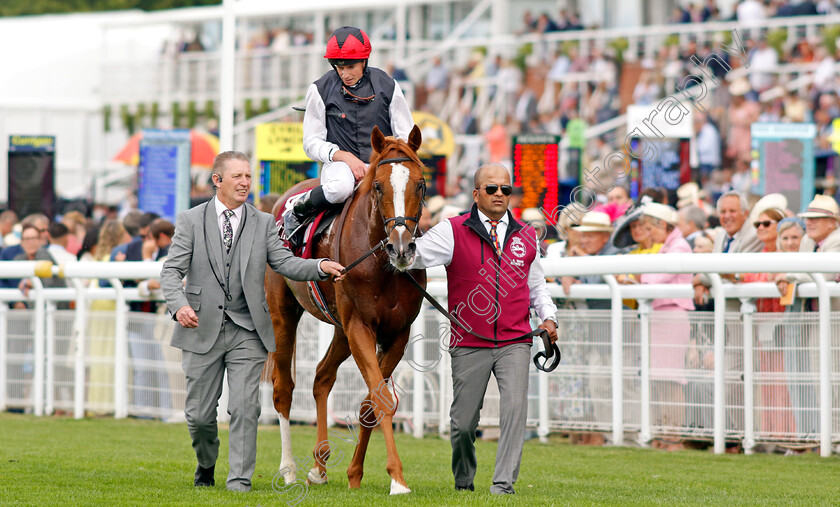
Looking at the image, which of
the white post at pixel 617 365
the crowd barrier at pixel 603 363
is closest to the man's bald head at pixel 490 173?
the crowd barrier at pixel 603 363

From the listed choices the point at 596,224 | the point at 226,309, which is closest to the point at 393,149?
the point at 226,309

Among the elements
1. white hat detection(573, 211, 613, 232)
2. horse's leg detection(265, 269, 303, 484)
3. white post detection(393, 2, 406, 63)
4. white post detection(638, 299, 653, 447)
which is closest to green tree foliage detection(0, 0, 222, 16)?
white post detection(393, 2, 406, 63)

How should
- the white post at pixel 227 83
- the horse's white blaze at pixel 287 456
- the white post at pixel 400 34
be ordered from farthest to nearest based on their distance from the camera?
the white post at pixel 400 34, the white post at pixel 227 83, the horse's white blaze at pixel 287 456

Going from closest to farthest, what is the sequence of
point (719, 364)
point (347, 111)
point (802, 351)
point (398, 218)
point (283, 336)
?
point (398, 218), point (347, 111), point (283, 336), point (802, 351), point (719, 364)

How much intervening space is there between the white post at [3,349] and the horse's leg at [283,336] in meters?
4.83

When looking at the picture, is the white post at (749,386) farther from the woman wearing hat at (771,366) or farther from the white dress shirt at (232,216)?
the white dress shirt at (232,216)

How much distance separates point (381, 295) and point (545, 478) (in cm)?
178

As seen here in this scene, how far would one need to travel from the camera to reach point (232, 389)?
7.29 metres

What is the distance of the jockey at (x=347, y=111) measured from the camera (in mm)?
8000

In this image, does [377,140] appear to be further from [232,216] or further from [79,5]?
[79,5]

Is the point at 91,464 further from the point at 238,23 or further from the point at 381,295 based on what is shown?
the point at 238,23

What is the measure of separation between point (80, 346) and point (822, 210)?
23.0ft

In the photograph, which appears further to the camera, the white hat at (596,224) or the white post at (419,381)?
the white hat at (596,224)

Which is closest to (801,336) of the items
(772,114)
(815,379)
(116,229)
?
(815,379)
